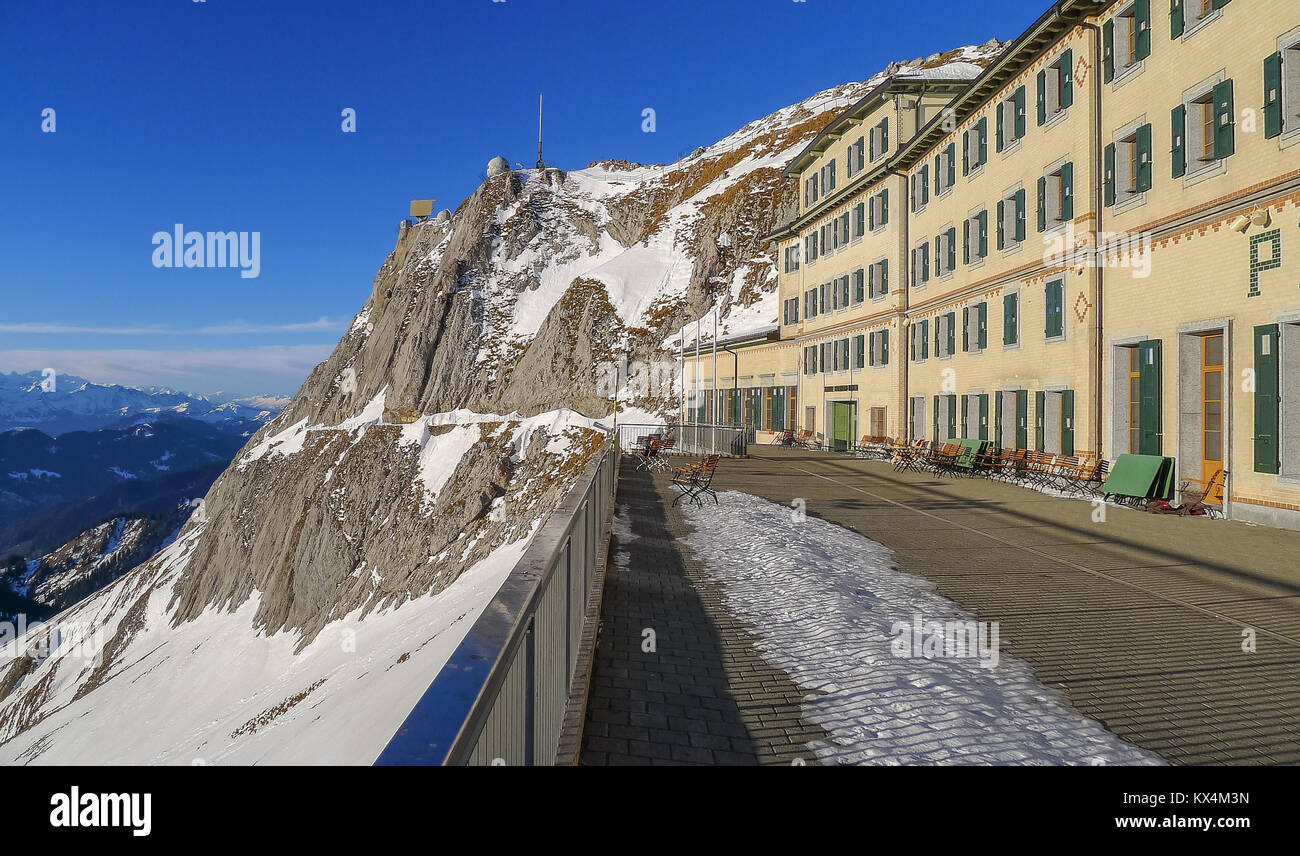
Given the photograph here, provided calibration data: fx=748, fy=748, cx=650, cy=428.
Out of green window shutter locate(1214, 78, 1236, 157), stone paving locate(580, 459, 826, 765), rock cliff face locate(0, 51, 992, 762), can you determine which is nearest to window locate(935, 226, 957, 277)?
green window shutter locate(1214, 78, 1236, 157)

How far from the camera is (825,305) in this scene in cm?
3944

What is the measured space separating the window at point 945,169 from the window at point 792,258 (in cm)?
1489

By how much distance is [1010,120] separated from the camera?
931 inches

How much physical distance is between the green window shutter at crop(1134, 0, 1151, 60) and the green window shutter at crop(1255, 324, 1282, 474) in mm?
7740

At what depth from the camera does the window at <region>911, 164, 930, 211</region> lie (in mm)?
29375

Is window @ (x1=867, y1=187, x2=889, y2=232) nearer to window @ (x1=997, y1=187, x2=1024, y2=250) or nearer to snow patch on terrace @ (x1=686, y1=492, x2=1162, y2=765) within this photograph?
window @ (x1=997, y1=187, x2=1024, y2=250)

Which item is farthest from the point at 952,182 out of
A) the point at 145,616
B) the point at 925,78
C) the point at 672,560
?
the point at 145,616

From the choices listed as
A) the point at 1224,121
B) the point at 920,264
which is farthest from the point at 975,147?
the point at 1224,121

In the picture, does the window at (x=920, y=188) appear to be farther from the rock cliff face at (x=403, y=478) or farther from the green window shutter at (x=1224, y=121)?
the green window shutter at (x=1224, y=121)

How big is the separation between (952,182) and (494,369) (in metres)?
62.5

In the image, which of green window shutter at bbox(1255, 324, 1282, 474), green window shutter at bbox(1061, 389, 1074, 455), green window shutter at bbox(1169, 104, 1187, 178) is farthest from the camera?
green window shutter at bbox(1061, 389, 1074, 455)

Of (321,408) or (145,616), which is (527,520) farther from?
(321,408)

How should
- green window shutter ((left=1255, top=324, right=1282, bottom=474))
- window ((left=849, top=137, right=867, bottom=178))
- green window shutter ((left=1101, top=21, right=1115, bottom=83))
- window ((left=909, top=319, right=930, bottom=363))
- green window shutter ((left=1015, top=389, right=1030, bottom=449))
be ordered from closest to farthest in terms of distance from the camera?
green window shutter ((left=1255, top=324, right=1282, bottom=474))
green window shutter ((left=1101, top=21, right=1115, bottom=83))
green window shutter ((left=1015, top=389, right=1030, bottom=449))
window ((left=909, top=319, right=930, bottom=363))
window ((left=849, top=137, right=867, bottom=178))

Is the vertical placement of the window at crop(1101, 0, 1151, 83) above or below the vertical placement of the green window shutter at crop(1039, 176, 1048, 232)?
above
